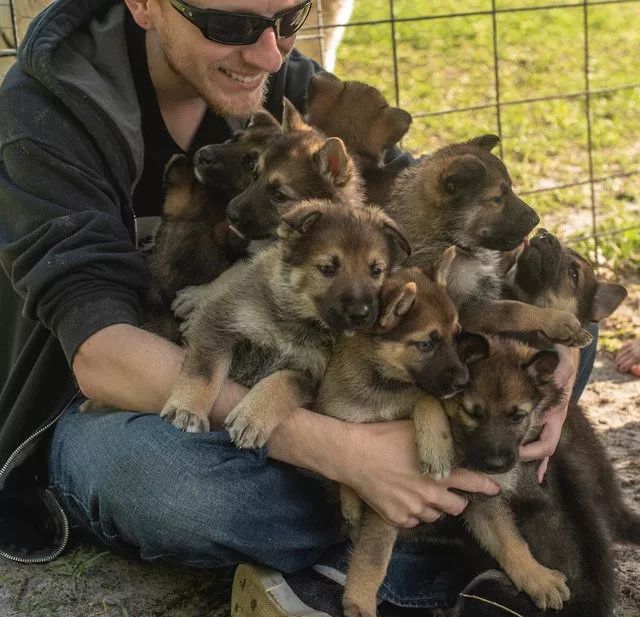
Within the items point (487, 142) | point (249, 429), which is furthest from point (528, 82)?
point (249, 429)

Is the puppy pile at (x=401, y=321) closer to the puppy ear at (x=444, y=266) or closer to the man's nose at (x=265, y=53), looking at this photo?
the puppy ear at (x=444, y=266)

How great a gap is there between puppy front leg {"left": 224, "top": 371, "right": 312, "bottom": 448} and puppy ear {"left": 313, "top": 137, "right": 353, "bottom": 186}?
0.87 m

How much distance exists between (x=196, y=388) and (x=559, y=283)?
1609mm

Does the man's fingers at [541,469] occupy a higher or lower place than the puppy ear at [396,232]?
lower

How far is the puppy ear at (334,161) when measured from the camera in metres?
4.07

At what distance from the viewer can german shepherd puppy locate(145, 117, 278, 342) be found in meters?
4.25

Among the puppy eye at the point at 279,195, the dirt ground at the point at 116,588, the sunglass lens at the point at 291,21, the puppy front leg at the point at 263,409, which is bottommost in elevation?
the dirt ground at the point at 116,588

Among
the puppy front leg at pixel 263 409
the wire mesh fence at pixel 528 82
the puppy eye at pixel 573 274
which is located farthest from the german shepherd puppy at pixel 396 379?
the wire mesh fence at pixel 528 82

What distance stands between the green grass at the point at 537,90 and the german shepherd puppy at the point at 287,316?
4.09 m

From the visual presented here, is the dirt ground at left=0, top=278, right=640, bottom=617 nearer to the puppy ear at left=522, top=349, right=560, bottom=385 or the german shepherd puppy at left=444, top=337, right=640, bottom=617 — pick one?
the german shepherd puppy at left=444, top=337, right=640, bottom=617

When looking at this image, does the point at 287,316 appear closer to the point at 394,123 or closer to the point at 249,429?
the point at 249,429

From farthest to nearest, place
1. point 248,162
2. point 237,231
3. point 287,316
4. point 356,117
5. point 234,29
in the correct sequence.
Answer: point 356,117 < point 248,162 < point 234,29 < point 237,231 < point 287,316

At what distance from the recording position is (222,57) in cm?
432

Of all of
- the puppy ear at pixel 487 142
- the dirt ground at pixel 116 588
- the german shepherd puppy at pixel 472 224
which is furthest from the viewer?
the puppy ear at pixel 487 142
